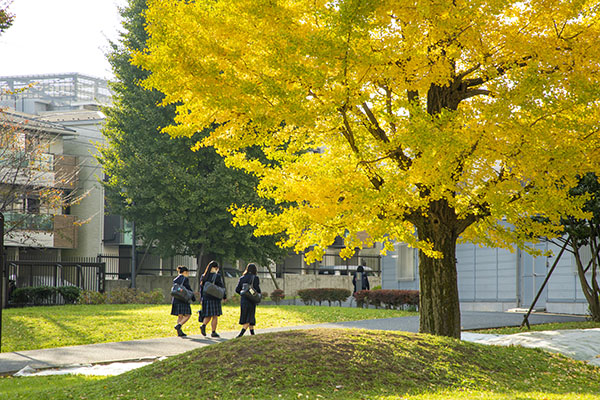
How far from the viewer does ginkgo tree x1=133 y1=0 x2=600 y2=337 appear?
9.98 metres

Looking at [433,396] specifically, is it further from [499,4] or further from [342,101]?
[499,4]

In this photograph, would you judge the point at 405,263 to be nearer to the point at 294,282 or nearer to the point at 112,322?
the point at 294,282

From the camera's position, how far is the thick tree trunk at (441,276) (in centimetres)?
1234

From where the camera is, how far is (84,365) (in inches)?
474

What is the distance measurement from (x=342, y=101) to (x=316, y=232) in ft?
8.25

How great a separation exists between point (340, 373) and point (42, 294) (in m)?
19.9

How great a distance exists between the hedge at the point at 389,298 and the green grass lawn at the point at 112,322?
4.88ft

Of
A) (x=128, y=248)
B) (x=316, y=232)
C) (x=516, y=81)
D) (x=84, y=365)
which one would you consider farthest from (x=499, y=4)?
(x=128, y=248)

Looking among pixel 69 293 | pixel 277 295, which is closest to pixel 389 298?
pixel 277 295

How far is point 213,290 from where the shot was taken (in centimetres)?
1576

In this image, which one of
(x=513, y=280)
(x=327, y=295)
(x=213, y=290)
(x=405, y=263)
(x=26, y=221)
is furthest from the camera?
(x=405, y=263)

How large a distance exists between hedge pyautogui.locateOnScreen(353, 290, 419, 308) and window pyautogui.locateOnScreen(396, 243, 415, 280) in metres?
6.01

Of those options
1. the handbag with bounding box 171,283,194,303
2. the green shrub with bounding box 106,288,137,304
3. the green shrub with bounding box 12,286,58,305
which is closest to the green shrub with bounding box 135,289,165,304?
the green shrub with bounding box 106,288,137,304

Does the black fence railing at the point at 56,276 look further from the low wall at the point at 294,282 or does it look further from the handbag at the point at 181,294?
the handbag at the point at 181,294
